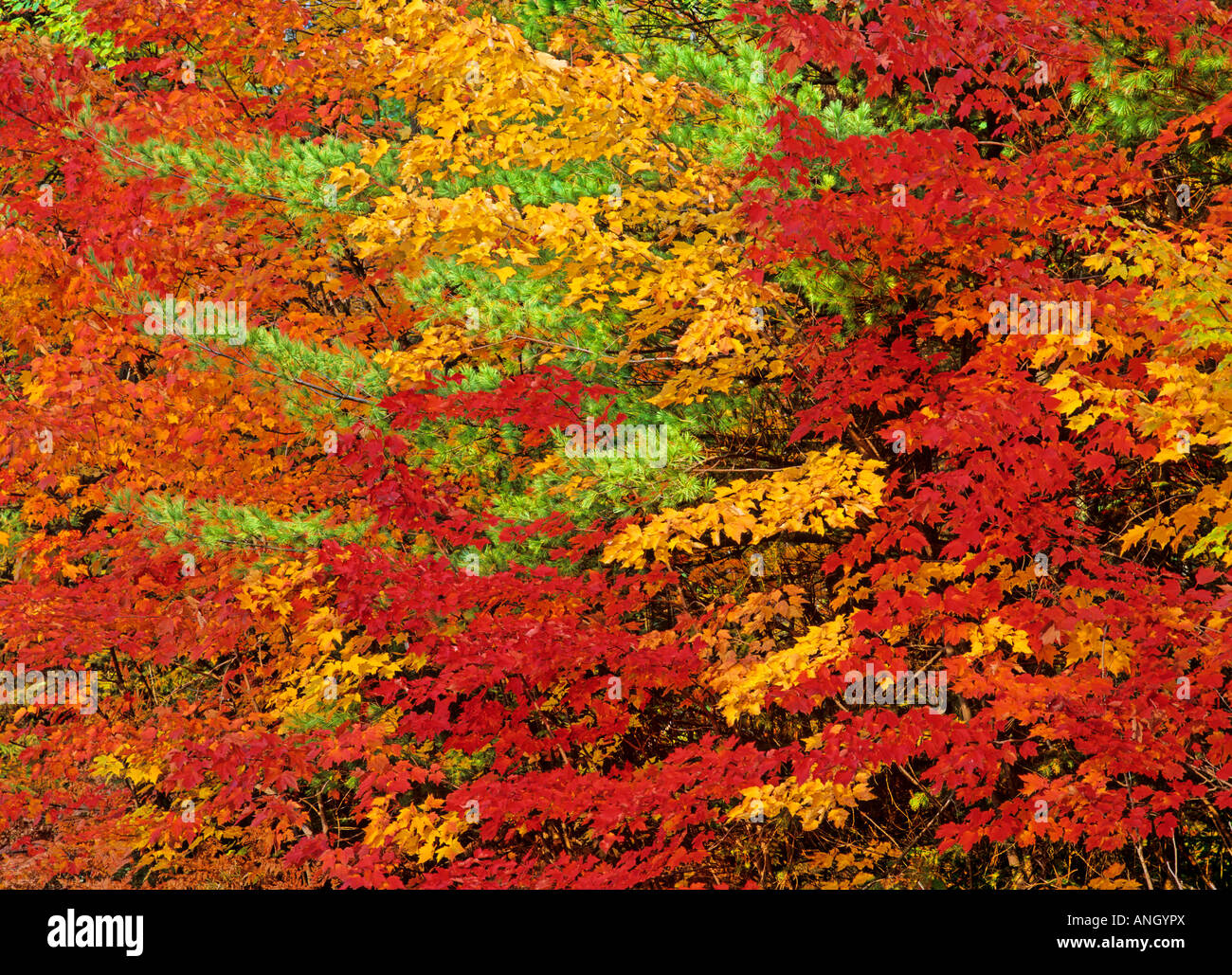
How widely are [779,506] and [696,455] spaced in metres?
1.06

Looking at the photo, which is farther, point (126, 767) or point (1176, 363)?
point (126, 767)

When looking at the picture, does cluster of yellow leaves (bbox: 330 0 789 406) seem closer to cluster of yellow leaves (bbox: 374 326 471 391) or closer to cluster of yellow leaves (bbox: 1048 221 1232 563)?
cluster of yellow leaves (bbox: 374 326 471 391)

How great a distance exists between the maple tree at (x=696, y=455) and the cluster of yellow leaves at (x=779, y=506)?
0.12ft

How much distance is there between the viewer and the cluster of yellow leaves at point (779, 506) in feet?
23.4

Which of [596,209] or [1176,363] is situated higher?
[596,209]

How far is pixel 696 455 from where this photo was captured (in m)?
8.13

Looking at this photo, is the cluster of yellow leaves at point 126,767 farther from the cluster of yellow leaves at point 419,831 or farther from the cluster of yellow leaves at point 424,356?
the cluster of yellow leaves at point 424,356

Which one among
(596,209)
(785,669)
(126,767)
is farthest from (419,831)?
(596,209)

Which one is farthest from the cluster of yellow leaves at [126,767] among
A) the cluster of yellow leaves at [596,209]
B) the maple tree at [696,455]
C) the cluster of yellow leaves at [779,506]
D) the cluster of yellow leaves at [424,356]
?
the cluster of yellow leaves at [779,506]

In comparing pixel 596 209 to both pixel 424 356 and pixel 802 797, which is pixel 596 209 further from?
pixel 802 797

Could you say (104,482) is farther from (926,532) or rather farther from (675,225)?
(926,532)

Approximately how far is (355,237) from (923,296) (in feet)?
16.8

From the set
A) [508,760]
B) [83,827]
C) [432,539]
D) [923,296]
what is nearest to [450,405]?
[432,539]

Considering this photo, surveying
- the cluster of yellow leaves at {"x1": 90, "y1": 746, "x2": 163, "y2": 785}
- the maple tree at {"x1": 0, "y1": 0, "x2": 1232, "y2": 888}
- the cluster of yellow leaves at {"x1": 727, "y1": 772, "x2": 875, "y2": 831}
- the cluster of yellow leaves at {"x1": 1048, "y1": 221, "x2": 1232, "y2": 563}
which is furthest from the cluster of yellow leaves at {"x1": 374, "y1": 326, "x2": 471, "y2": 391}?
the cluster of yellow leaves at {"x1": 90, "y1": 746, "x2": 163, "y2": 785}
